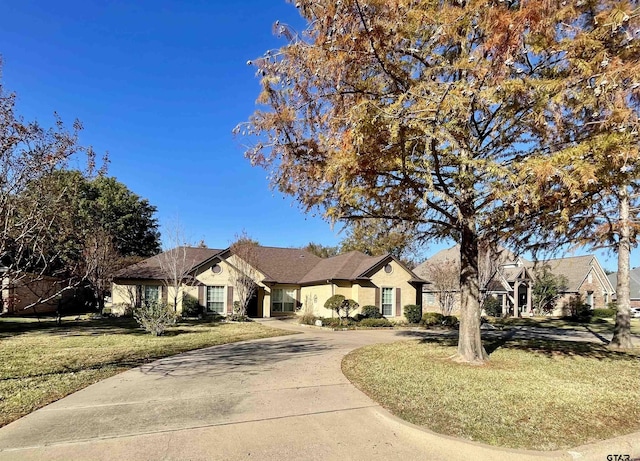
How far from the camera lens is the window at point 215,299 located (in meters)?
A: 27.0

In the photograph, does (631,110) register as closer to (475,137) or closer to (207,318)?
(475,137)

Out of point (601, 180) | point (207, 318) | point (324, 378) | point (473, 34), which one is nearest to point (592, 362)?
point (601, 180)

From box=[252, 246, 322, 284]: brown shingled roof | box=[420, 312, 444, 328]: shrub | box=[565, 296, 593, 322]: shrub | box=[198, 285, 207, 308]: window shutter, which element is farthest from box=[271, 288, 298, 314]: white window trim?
box=[565, 296, 593, 322]: shrub

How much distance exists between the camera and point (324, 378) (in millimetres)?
7980

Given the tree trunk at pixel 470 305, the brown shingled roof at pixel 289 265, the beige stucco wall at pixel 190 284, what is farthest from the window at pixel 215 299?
the tree trunk at pixel 470 305

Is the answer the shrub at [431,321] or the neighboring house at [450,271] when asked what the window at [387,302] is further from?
the neighboring house at [450,271]

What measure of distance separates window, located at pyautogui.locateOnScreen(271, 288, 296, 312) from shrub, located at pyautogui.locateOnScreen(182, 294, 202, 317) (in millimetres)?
5552

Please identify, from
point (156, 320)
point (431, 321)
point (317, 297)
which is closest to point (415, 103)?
point (156, 320)

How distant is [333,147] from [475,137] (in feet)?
10.7

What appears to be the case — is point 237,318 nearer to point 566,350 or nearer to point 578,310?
point 566,350

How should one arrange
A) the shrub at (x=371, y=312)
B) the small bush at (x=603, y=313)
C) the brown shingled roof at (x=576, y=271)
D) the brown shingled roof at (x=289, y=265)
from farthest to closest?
the brown shingled roof at (x=576, y=271) < the small bush at (x=603, y=313) < the brown shingled roof at (x=289, y=265) < the shrub at (x=371, y=312)

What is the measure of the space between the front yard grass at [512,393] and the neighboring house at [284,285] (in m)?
→ 14.2

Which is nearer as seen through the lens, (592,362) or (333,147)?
(333,147)

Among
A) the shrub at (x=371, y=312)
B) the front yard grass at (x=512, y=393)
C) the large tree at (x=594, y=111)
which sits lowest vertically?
the shrub at (x=371, y=312)
